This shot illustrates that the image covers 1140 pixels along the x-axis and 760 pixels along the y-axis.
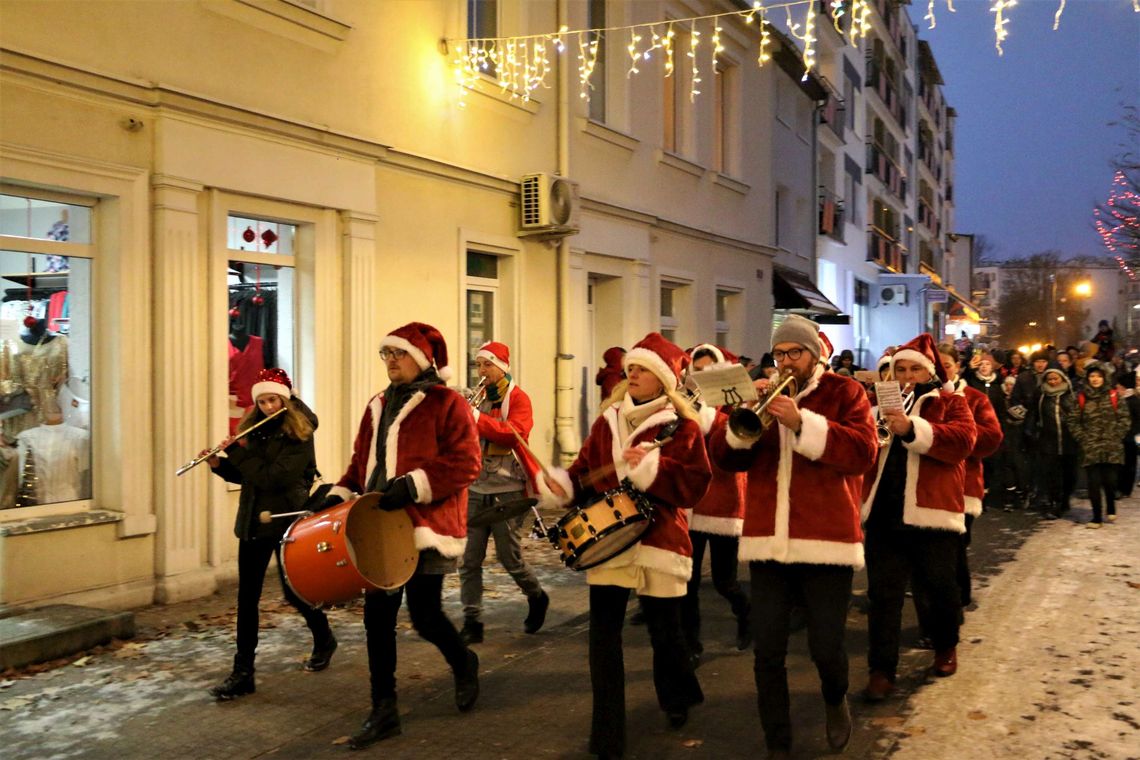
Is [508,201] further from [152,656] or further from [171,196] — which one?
[152,656]

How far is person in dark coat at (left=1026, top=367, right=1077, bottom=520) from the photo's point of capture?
13008mm

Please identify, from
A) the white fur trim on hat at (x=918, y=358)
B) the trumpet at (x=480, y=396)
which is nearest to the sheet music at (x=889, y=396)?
the white fur trim on hat at (x=918, y=358)

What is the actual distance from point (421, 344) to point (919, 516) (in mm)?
2885

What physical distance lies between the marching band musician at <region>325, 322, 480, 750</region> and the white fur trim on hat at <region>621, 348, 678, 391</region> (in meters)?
0.91

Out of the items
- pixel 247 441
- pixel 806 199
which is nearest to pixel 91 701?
pixel 247 441

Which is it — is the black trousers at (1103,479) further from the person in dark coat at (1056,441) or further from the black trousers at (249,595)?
the black trousers at (249,595)

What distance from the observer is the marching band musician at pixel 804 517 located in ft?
15.5

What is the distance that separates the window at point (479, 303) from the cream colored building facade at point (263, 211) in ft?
0.11

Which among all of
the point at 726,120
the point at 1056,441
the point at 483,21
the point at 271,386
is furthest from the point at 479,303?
the point at 726,120

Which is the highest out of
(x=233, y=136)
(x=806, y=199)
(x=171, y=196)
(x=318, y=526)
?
(x=806, y=199)

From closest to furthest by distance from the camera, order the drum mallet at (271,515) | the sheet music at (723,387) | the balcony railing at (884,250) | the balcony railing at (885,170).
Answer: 1. the sheet music at (723,387)
2. the drum mallet at (271,515)
3. the balcony railing at (885,170)
4. the balcony railing at (884,250)

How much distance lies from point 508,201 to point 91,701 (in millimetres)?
7698

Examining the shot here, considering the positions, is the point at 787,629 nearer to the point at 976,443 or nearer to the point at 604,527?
the point at 604,527

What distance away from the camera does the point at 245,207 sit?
8734 millimetres
